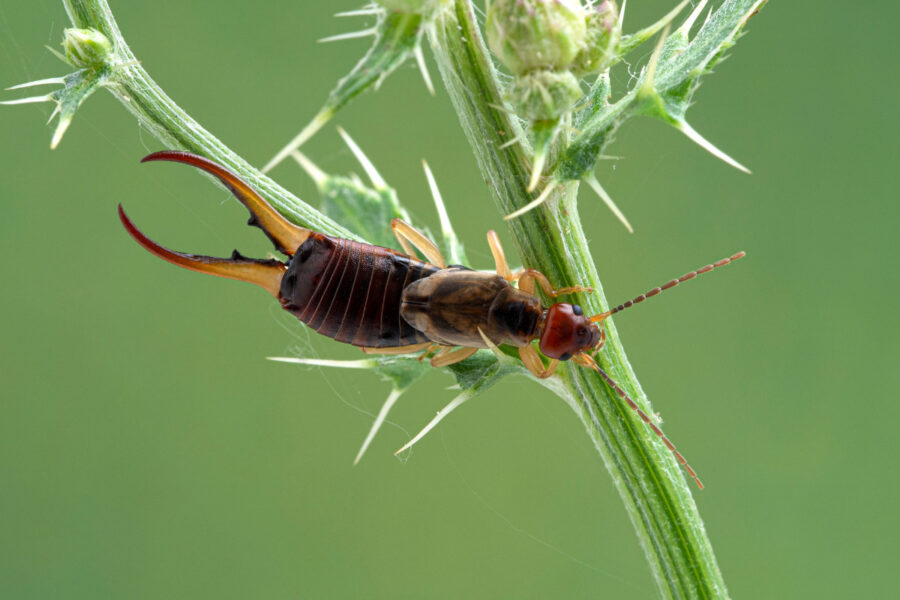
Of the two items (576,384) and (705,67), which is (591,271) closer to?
(576,384)

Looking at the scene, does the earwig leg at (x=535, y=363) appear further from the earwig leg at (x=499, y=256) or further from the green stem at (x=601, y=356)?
the earwig leg at (x=499, y=256)

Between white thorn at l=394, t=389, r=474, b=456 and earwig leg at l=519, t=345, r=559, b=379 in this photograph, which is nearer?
white thorn at l=394, t=389, r=474, b=456

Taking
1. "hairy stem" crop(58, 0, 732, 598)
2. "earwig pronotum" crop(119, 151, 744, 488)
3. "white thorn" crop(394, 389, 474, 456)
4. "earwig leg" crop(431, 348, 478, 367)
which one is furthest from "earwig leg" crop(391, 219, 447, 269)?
"white thorn" crop(394, 389, 474, 456)

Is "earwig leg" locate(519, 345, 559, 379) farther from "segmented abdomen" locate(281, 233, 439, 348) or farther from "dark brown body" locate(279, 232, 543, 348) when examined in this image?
"segmented abdomen" locate(281, 233, 439, 348)

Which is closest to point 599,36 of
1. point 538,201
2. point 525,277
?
point 538,201

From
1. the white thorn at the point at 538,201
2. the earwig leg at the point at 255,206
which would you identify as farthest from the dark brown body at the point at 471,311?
the white thorn at the point at 538,201

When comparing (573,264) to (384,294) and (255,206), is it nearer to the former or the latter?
(384,294)
